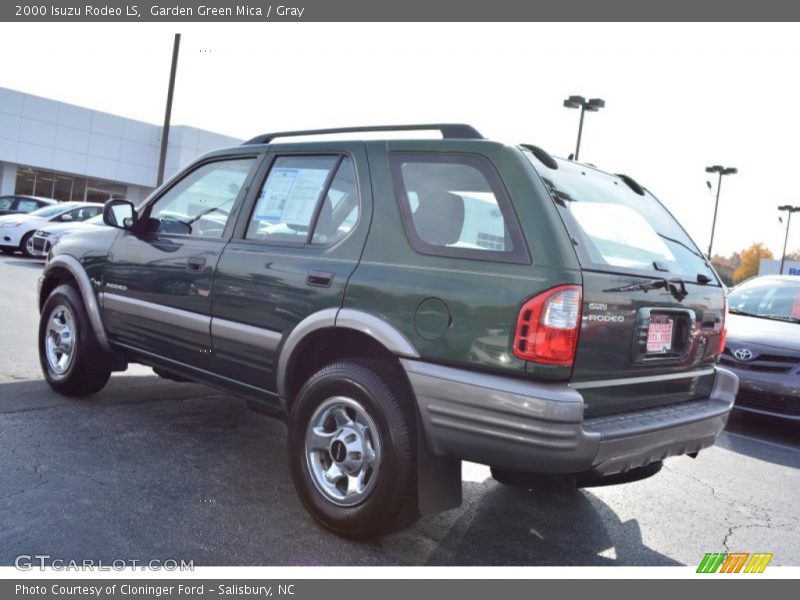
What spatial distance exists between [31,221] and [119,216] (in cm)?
1444

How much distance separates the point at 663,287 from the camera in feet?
11.3

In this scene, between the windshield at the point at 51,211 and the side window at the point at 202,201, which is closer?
the side window at the point at 202,201

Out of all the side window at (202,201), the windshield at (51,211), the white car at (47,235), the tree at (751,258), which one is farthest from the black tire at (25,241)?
the tree at (751,258)

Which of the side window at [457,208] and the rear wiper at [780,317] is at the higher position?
the side window at [457,208]

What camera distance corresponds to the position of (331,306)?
3508 mm

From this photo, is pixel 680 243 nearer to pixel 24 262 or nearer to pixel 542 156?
pixel 542 156

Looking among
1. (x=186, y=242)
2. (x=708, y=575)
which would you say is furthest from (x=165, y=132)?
(x=708, y=575)

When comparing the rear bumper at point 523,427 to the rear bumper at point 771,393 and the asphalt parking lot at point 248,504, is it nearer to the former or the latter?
the asphalt parking lot at point 248,504

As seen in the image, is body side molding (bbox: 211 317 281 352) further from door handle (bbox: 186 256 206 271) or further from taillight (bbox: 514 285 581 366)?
taillight (bbox: 514 285 581 366)

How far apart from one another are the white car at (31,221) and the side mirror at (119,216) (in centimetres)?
1323

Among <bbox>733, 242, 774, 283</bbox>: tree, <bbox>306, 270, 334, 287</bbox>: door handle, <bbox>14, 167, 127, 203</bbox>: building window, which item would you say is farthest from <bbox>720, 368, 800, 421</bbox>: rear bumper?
<bbox>733, 242, 774, 283</bbox>: tree

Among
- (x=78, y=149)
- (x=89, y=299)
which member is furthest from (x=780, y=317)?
(x=78, y=149)

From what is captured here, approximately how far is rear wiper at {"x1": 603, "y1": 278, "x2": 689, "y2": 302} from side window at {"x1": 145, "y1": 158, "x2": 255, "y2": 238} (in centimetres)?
235

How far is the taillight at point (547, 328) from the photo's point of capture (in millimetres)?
2904
